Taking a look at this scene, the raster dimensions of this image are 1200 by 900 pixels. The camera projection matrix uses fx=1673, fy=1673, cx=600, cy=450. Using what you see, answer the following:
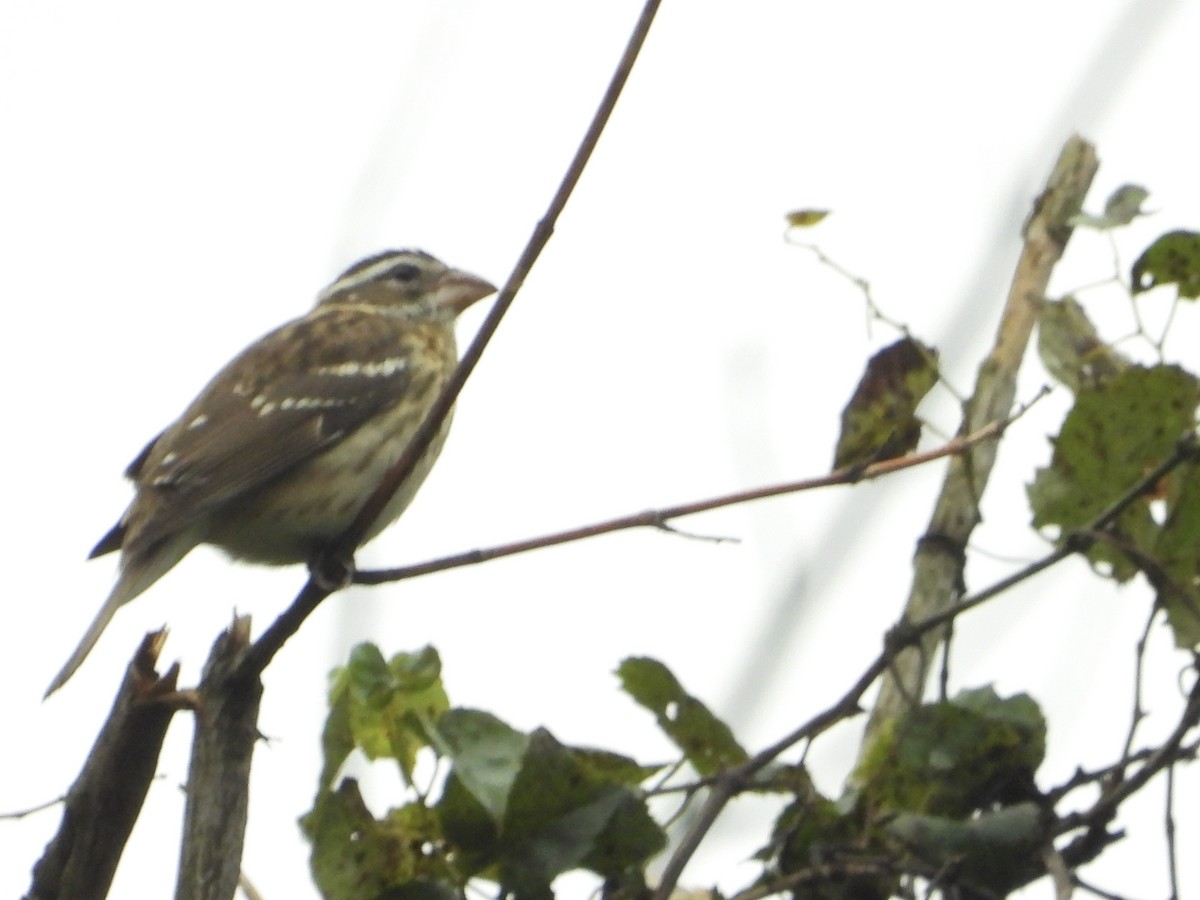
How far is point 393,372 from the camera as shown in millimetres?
5379

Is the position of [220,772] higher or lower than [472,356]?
lower

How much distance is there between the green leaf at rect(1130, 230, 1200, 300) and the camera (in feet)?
9.84

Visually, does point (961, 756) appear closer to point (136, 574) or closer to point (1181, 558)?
point (1181, 558)

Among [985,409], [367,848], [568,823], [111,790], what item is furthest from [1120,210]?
[111,790]

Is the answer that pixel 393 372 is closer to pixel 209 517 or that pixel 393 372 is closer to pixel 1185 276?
pixel 209 517

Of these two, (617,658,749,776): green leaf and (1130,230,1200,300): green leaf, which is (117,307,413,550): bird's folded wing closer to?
(617,658,749,776): green leaf

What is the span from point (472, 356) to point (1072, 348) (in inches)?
49.5

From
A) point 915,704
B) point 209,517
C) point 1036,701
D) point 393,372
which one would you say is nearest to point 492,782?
point 915,704

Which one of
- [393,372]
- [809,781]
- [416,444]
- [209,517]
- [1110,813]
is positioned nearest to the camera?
[1110,813]

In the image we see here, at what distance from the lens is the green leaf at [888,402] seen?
312 cm

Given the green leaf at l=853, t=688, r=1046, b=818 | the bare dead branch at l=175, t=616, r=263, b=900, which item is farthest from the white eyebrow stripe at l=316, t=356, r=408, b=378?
the green leaf at l=853, t=688, r=1046, b=818

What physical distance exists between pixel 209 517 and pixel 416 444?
1932 millimetres

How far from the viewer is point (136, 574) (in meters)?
4.41

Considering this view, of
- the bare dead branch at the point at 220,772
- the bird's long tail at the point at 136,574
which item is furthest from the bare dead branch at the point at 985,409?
the bird's long tail at the point at 136,574
